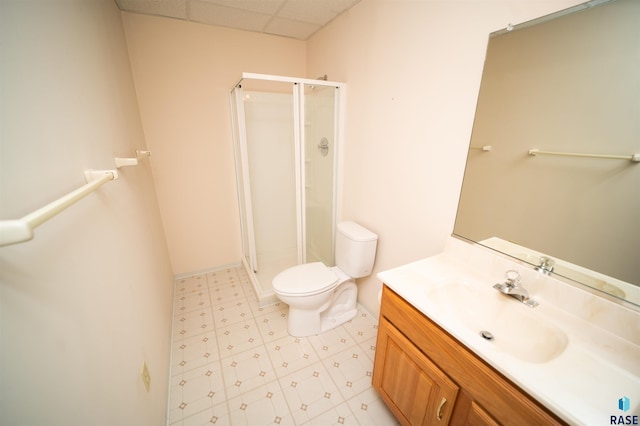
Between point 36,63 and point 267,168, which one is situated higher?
point 36,63

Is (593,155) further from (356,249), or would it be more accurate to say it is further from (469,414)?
(356,249)

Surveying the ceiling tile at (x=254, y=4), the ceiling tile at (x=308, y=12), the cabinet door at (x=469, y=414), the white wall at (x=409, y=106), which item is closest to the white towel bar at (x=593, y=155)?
the white wall at (x=409, y=106)

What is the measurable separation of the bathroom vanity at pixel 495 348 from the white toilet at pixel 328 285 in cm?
59

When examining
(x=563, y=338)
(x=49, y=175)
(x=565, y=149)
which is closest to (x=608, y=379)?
(x=563, y=338)

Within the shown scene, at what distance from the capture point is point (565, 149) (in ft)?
3.16

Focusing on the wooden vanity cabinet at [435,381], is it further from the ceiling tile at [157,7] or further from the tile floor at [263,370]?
the ceiling tile at [157,7]

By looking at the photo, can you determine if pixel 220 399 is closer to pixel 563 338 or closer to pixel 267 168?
pixel 563 338

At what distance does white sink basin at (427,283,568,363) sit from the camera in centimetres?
90

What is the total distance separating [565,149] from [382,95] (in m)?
1.06

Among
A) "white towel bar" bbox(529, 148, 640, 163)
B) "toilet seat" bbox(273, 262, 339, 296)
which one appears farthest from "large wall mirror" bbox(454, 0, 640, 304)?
"toilet seat" bbox(273, 262, 339, 296)

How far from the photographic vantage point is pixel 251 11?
6.23ft

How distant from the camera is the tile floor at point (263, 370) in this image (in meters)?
1.37

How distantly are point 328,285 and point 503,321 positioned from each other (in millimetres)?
1031

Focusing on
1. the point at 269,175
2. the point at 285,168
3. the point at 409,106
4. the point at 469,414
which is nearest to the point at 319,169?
the point at 285,168
